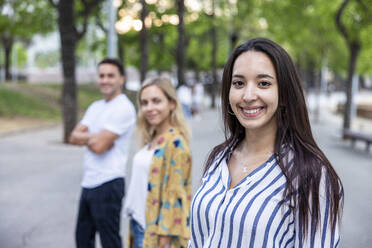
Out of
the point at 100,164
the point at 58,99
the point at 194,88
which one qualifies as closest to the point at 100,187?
Answer: the point at 100,164

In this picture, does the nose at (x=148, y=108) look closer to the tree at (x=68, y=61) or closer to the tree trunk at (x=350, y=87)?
the tree at (x=68, y=61)

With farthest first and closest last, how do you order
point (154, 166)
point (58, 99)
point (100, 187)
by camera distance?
1. point (58, 99)
2. point (100, 187)
3. point (154, 166)

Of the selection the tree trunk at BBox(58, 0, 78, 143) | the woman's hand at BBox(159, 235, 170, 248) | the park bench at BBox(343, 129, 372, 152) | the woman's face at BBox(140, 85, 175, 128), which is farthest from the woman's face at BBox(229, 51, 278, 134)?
the tree trunk at BBox(58, 0, 78, 143)

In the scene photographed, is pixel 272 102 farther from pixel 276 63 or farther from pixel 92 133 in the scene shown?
pixel 92 133

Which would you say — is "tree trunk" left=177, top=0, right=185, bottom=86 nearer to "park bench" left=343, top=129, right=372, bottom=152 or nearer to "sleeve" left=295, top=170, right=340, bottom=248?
"park bench" left=343, top=129, right=372, bottom=152

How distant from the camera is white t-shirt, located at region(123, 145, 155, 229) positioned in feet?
11.1

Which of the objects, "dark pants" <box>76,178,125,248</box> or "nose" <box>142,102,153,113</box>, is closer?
"nose" <box>142,102,153,113</box>

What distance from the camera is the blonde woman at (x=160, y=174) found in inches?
124

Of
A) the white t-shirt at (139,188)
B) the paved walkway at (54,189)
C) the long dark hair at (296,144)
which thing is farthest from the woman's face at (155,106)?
the paved walkway at (54,189)

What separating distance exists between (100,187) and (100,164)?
196 mm

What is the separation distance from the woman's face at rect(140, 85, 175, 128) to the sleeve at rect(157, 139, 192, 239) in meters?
0.36

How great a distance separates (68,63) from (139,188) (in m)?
10.9

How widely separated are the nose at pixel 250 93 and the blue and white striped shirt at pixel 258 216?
0.27m

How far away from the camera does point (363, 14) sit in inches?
561
